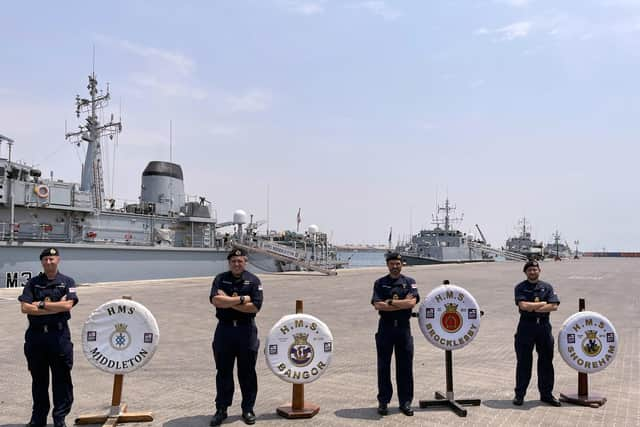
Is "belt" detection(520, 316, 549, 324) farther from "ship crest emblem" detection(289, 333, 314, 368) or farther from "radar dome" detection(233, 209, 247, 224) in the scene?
"radar dome" detection(233, 209, 247, 224)

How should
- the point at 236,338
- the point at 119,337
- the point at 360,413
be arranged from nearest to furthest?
1. the point at 236,338
2. the point at 119,337
3. the point at 360,413

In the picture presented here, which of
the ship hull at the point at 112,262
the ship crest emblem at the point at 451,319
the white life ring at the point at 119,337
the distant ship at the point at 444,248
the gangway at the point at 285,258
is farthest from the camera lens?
Result: the distant ship at the point at 444,248

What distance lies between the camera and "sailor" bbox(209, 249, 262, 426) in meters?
4.90

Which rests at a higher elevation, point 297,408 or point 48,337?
point 48,337

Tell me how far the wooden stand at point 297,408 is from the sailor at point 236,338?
34cm

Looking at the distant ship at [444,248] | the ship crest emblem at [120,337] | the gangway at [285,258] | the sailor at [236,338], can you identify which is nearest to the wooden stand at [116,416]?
the ship crest emblem at [120,337]

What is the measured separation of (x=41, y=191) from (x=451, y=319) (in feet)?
75.4

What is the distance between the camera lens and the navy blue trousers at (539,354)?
556 centimetres

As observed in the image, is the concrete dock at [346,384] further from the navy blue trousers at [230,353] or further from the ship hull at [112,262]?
the ship hull at [112,262]

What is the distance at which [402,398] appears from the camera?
17.5ft

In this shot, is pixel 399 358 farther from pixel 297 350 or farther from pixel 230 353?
pixel 230 353

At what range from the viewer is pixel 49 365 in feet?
15.4

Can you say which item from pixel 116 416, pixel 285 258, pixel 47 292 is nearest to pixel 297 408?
pixel 116 416

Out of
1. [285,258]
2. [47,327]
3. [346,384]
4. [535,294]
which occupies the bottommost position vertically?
[346,384]
